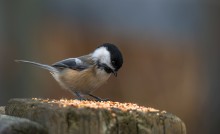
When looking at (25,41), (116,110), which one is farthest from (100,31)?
(116,110)

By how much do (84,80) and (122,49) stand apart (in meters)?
3.72

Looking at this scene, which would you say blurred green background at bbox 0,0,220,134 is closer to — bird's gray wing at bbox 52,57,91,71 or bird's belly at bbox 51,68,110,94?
bird's gray wing at bbox 52,57,91,71

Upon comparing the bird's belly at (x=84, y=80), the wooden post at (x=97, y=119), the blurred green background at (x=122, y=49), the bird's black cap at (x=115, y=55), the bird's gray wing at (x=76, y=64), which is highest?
the blurred green background at (x=122, y=49)

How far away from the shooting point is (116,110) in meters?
2.62

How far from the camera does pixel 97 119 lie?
2.49 metres

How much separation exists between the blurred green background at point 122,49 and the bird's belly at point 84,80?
311 cm

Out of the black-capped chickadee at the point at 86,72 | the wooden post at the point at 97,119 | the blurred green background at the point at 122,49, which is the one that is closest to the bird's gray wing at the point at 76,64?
the black-capped chickadee at the point at 86,72

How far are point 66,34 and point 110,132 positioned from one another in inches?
230

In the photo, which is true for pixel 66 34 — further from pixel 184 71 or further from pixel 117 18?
pixel 184 71

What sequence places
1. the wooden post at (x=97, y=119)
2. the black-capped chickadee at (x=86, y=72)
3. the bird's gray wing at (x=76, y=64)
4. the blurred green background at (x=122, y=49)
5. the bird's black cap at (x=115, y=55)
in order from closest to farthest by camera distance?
the wooden post at (x=97, y=119) → the bird's black cap at (x=115, y=55) → the black-capped chickadee at (x=86, y=72) → the bird's gray wing at (x=76, y=64) → the blurred green background at (x=122, y=49)

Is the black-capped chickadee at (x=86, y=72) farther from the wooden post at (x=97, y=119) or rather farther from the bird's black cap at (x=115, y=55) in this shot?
the wooden post at (x=97, y=119)

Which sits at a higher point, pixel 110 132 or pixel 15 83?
pixel 15 83

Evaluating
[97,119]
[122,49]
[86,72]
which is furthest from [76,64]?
[122,49]

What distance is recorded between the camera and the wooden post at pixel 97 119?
8.11ft
